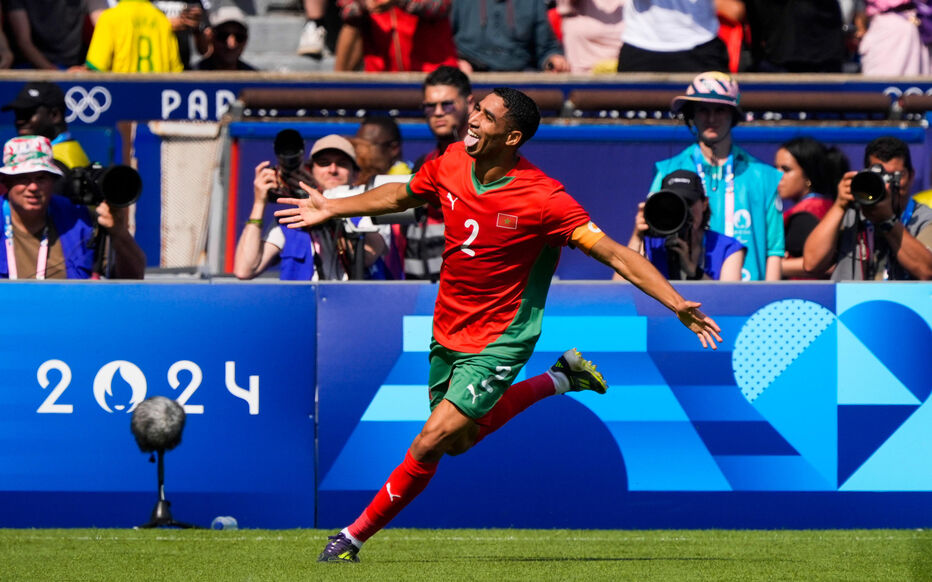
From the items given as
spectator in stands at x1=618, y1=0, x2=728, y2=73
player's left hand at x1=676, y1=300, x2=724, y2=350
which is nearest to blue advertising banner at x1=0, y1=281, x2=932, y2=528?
player's left hand at x1=676, y1=300, x2=724, y2=350

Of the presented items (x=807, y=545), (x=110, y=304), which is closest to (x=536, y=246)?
(x=807, y=545)

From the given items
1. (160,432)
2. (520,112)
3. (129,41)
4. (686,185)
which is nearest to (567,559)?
(520,112)

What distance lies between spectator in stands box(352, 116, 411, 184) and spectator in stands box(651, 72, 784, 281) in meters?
1.66

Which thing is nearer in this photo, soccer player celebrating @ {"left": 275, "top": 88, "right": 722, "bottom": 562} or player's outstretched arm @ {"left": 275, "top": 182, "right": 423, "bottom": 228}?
soccer player celebrating @ {"left": 275, "top": 88, "right": 722, "bottom": 562}

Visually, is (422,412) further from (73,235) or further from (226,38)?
(226,38)

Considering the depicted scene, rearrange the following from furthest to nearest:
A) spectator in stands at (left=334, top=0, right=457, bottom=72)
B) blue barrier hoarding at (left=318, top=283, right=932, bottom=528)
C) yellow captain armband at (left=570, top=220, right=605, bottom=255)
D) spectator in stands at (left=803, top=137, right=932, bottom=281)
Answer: spectator in stands at (left=334, top=0, right=457, bottom=72)
spectator in stands at (left=803, top=137, right=932, bottom=281)
blue barrier hoarding at (left=318, top=283, right=932, bottom=528)
yellow captain armband at (left=570, top=220, right=605, bottom=255)

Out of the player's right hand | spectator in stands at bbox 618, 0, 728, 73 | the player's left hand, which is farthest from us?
spectator in stands at bbox 618, 0, 728, 73

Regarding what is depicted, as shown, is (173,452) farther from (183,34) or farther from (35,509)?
(183,34)

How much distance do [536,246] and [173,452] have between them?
2.44 m

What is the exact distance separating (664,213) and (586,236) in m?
1.51

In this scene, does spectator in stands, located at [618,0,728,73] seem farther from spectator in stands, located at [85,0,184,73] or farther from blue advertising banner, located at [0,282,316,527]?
blue advertising banner, located at [0,282,316,527]

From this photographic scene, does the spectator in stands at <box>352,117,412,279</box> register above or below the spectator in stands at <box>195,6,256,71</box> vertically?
below

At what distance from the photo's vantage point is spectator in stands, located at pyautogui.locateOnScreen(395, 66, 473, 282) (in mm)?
8164

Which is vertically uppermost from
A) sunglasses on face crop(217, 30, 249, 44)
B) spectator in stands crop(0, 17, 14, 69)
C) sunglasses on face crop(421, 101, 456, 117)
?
sunglasses on face crop(217, 30, 249, 44)
